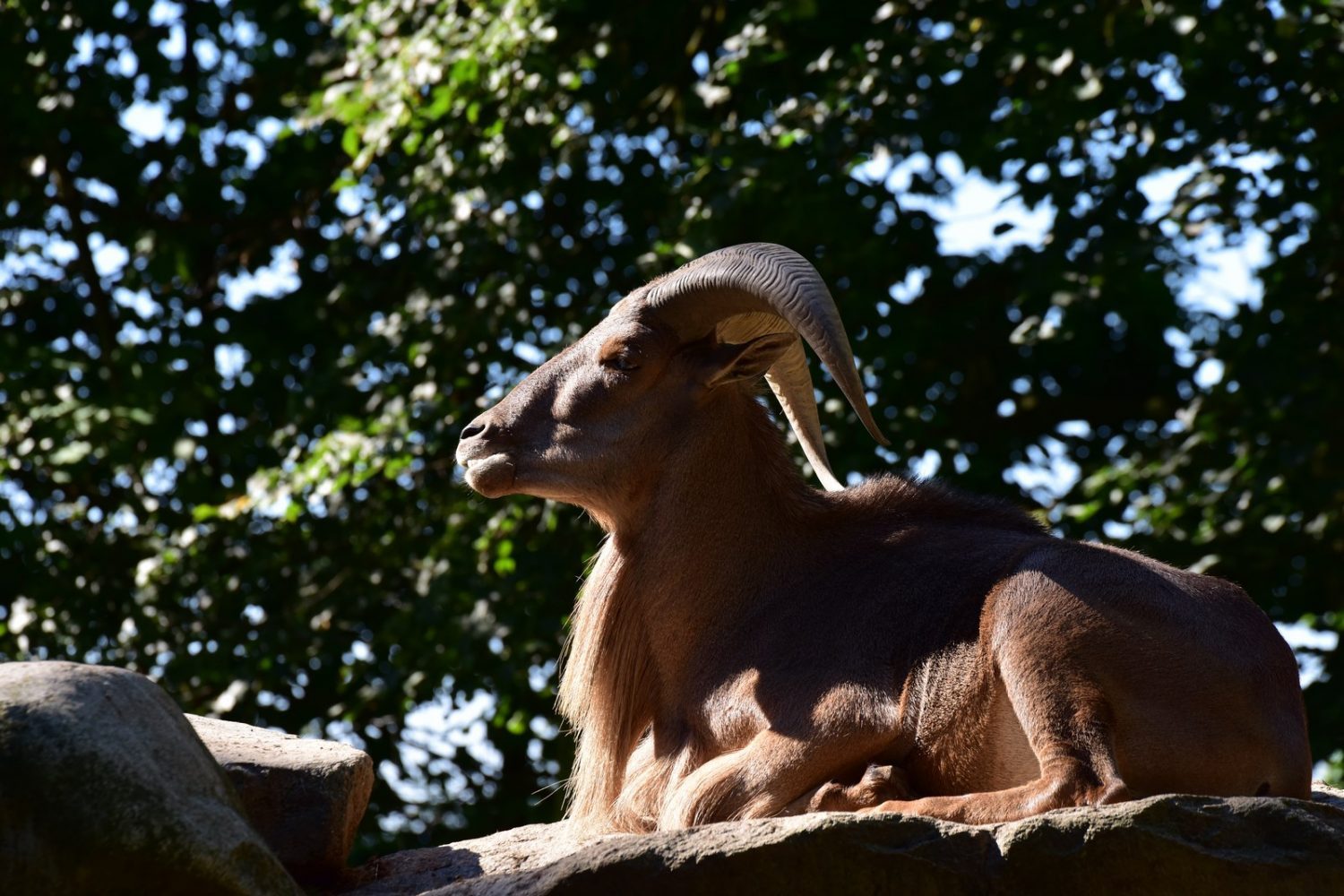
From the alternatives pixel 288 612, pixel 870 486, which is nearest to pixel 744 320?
pixel 870 486

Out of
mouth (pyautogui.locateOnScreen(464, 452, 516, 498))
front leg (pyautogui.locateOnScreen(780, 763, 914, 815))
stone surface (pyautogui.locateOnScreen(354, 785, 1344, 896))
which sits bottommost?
stone surface (pyautogui.locateOnScreen(354, 785, 1344, 896))

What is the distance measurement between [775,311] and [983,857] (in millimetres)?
2012

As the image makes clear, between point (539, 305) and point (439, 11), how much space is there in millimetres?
2133

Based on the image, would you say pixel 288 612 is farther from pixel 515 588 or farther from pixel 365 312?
pixel 365 312

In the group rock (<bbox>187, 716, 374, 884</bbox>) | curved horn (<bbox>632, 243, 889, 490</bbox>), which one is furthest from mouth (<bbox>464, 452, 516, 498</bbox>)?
rock (<bbox>187, 716, 374, 884</bbox>)

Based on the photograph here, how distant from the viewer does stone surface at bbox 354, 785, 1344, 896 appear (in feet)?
13.7

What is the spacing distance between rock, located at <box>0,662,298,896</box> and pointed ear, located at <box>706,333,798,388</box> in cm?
220

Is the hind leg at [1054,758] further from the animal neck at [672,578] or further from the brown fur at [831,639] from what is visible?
the animal neck at [672,578]

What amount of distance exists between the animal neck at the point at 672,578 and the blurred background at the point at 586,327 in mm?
4507

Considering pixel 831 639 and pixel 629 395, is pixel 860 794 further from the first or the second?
pixel 629 395

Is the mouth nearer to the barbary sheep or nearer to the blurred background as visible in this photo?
the barbary sheep

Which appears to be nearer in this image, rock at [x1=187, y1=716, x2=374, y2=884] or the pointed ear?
rock at [x1=187, y1=716, x2=374, y2=884]

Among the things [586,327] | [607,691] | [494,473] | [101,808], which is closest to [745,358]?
[494,473]

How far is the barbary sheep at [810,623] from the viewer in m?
4.84
